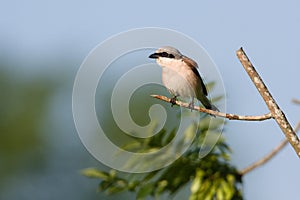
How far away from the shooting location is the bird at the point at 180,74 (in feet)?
14.7

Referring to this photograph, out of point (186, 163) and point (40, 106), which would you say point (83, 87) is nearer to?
point (186, 163)

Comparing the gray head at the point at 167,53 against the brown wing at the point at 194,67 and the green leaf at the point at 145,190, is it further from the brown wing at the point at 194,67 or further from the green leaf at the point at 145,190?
the green leaf at the point at 145,190

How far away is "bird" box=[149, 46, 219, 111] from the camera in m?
4.49

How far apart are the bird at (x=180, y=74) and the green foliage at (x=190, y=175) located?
18 cm

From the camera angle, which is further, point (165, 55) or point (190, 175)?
point (165, 55)

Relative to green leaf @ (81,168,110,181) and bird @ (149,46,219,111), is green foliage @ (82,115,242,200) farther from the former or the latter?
bird @ (149,46,219,111)

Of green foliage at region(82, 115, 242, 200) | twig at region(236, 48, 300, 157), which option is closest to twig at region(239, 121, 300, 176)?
green foliage at region(82, 115, 242, 200)

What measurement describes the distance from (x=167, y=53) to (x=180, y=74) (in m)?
0.71

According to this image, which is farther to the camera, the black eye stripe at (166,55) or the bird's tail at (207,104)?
the black eye stripe at (166,55)

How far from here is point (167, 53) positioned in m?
4.41

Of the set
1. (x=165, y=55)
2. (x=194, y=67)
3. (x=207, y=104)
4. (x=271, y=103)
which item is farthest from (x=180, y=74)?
(x=271, y=103)

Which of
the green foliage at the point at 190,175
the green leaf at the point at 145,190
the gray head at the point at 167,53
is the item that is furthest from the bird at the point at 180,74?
the green leaf at the point at 145,190

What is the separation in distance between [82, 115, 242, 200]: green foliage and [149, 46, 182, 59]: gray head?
1.03 ft

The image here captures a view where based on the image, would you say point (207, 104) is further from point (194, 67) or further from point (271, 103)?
point (271, 103)
